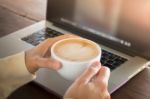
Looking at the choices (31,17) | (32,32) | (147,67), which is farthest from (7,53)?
(147,67)

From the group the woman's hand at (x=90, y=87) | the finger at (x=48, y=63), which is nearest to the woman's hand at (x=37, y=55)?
the finger at (x=48, y=63)

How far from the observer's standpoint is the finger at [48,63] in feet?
2.34

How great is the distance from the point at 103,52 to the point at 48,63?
249 millimetres

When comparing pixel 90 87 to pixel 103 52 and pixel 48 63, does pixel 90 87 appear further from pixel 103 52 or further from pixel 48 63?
pixel 103 52

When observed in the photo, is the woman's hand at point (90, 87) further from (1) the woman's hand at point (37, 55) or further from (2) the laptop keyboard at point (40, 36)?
(2) the laptop keyboard at point (40, 36)

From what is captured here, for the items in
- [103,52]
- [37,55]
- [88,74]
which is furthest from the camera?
[103,52]

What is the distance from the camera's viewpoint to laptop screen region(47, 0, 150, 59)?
0.91 m

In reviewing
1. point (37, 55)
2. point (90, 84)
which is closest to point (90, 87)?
point (90, 84)

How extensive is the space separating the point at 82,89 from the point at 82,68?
0.14 feet

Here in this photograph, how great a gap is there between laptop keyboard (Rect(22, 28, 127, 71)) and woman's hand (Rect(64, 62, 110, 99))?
0.61 feet

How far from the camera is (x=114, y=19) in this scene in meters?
0.95

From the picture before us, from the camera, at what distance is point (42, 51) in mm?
814

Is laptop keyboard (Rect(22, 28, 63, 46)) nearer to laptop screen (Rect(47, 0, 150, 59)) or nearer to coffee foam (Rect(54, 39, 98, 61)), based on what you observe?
laptop screen (Rect(47, 0, 150, 59))

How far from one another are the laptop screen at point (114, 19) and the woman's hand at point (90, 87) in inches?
10.0
